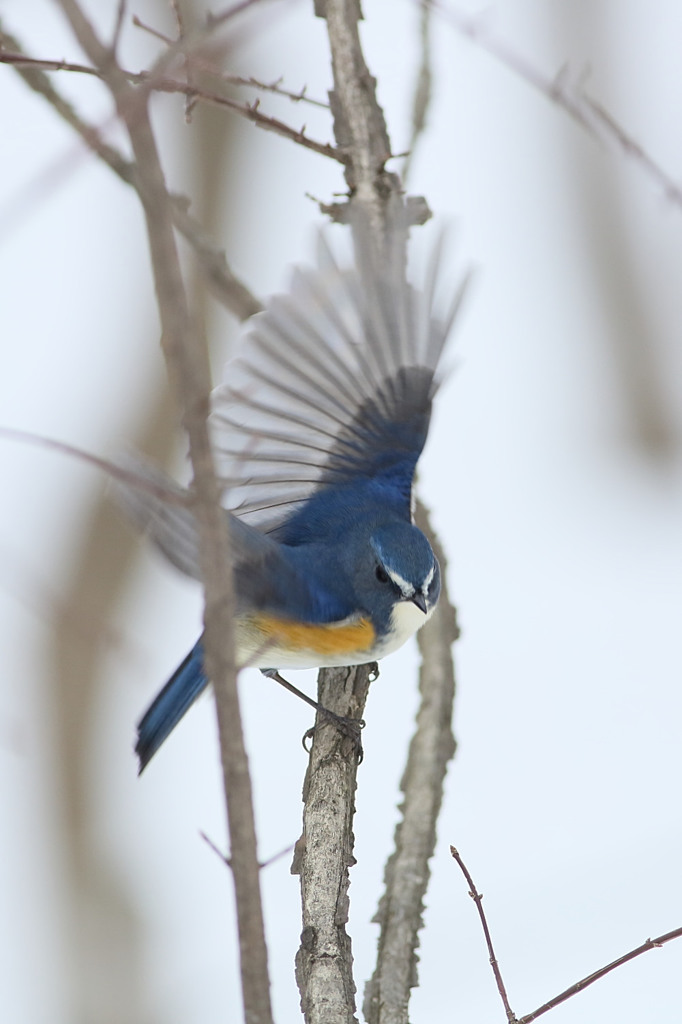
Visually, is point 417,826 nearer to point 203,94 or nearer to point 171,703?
point 171,703

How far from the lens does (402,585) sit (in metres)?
2.46

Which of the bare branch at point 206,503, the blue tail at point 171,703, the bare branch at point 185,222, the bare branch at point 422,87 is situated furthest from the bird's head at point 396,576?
the bare branch at point 206,503

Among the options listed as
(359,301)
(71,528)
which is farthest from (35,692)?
(359,301)

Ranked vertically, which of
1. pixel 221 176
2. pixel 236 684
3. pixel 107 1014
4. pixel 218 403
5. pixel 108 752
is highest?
pixel 221 176

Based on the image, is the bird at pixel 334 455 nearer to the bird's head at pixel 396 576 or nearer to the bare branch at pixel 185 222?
the bird's head at pixel 396 576

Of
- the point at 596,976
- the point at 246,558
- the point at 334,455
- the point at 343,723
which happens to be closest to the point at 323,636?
the point at 343,723

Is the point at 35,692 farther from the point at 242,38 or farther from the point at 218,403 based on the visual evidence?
the point at 242,38

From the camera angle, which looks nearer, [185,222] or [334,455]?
[334,455]

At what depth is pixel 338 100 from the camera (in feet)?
9.41

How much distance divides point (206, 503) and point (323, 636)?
1406mm

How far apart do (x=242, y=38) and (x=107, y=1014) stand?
3745 mm

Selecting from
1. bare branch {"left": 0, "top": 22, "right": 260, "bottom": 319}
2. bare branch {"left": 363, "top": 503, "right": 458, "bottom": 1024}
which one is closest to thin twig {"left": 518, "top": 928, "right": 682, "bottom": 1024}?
bare branch {"left": 363, "top": 503, "right": 458, "bottom": 1024}

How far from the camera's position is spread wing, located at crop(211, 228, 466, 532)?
2457 mm

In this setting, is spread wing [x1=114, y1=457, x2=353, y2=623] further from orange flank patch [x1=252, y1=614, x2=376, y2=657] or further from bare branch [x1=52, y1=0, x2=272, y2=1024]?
bare branch [x1=52, y1=0, x2=272, y2=1024]
